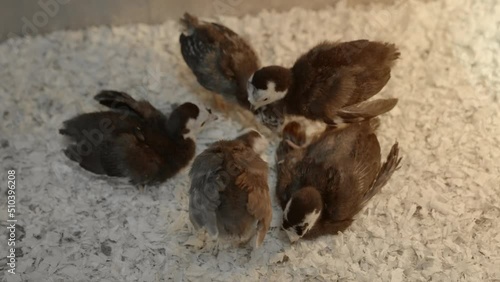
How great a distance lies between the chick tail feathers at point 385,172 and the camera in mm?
1839

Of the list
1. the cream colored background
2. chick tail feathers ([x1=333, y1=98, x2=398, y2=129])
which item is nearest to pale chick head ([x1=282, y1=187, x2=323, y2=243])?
chick tail feathers ([x1=333, y1=98, x2=398, y2=129])

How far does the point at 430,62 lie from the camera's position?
7.72 ft

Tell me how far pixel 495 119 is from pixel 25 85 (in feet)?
6.46

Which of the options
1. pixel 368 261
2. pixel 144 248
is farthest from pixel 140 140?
pixel 368 261

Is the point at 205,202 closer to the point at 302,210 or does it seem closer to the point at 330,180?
the point at 302,210

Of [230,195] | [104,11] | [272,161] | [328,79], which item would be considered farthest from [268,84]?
[104,11]

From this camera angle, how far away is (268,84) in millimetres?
1887

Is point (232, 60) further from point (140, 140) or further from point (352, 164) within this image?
point (352, 164)

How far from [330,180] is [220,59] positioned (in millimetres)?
631

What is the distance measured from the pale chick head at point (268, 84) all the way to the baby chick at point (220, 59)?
99 millimetres

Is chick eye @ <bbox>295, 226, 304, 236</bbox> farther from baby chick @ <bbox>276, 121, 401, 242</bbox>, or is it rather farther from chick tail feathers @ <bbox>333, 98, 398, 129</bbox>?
chick tail feathers @ <bbox>333, 98, 398, 129</bbox>

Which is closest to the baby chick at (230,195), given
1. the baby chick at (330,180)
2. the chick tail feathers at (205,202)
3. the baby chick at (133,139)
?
the chick tail feathers at (205,202)

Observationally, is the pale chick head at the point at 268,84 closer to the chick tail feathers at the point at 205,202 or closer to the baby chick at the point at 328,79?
the baby chick at the point at 328,79

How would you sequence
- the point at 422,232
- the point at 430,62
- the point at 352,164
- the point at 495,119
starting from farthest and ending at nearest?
the point at 430,62
the point at 495,119
the point at 422,232
the point at 352,164
